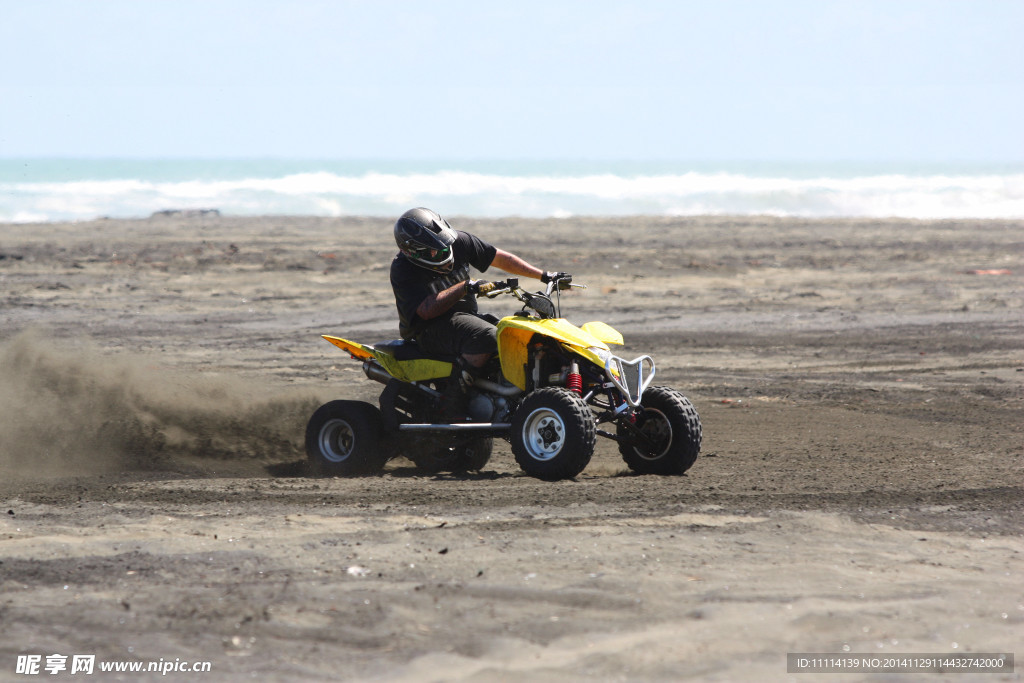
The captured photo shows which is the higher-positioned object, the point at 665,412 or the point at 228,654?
the point at 665,412

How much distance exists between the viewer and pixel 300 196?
65750 millimetres

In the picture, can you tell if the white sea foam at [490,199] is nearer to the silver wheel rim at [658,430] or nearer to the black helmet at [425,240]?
the silver wheel rim at [658,430]

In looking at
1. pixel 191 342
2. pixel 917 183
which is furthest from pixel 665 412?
pixel 917 183

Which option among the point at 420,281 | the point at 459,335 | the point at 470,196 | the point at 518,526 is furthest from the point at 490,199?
the point at 518,526

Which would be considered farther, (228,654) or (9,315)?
(9,315)

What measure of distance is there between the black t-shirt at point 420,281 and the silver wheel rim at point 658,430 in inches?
62.5

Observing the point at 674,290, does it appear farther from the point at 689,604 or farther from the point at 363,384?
the point at 689,604

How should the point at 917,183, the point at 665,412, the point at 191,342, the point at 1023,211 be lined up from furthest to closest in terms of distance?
the point at 917,183 < the point at 1023,211 < the point at 191,342 < the point at 665,412

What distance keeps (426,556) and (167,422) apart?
4.18 meters

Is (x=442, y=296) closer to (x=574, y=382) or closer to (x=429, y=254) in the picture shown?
(x=429, y=254)

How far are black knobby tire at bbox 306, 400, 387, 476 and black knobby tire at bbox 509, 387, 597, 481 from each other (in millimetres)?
1281

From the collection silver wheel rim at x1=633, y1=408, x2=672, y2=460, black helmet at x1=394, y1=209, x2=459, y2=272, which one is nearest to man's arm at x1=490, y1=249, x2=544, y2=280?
black helmet at x1=394, y1=209, x2=459, y2=272

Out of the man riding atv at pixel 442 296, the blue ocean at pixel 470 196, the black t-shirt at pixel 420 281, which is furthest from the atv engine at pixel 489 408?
the blue ocean at pixel 470 196

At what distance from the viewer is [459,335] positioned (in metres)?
7.50
